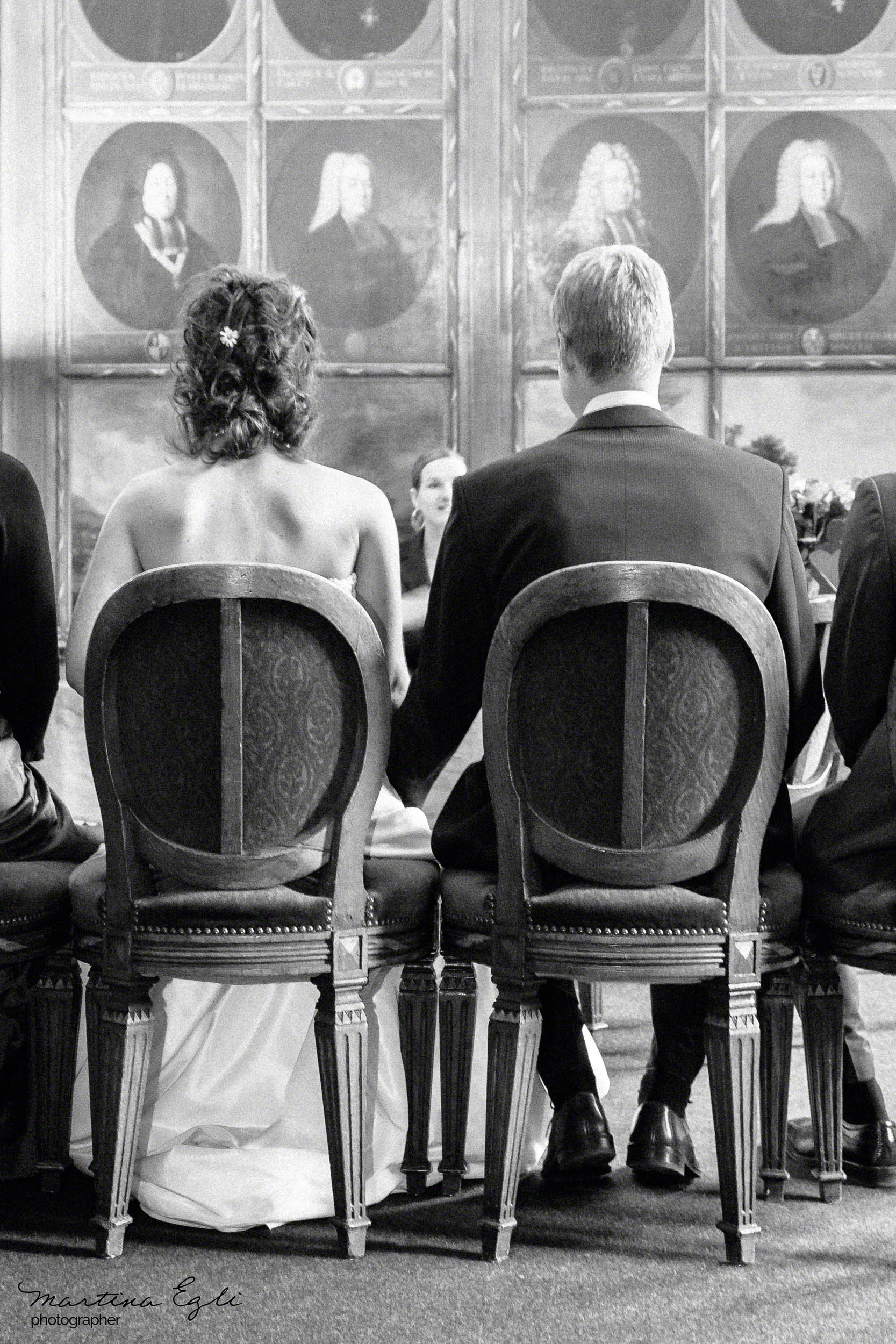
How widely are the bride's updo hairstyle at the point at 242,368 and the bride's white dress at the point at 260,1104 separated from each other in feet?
2.22

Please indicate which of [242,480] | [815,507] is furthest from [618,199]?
[242,480]

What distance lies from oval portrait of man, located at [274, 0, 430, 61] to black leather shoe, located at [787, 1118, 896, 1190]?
5.92 meters

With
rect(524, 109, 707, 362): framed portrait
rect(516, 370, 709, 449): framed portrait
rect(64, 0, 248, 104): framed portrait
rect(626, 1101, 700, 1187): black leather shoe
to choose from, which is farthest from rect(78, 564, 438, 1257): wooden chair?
rect(64, 0, 248, 104): framed portrait

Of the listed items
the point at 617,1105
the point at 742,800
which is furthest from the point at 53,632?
the point at 617,1105

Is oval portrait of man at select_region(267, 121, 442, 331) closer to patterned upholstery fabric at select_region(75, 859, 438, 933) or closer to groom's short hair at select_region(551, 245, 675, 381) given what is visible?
groom's short hair at select_region(551, 245, 675, 381)

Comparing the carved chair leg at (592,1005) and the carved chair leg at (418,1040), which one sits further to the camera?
the carved chair leg at (592,1005)

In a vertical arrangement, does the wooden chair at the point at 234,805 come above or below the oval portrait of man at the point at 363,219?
below

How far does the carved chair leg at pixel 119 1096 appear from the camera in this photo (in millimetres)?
2398

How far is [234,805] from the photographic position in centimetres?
234

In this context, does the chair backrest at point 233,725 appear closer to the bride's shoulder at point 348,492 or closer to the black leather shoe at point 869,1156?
the bride's shoulder at point 348,492

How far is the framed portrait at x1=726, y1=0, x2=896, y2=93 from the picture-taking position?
7148 mm

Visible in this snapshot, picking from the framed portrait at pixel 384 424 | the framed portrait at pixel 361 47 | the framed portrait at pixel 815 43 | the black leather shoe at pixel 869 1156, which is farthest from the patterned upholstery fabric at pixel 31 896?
the framed portrait at pixel 815 43

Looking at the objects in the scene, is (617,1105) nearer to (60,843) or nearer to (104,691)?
(60,843)
